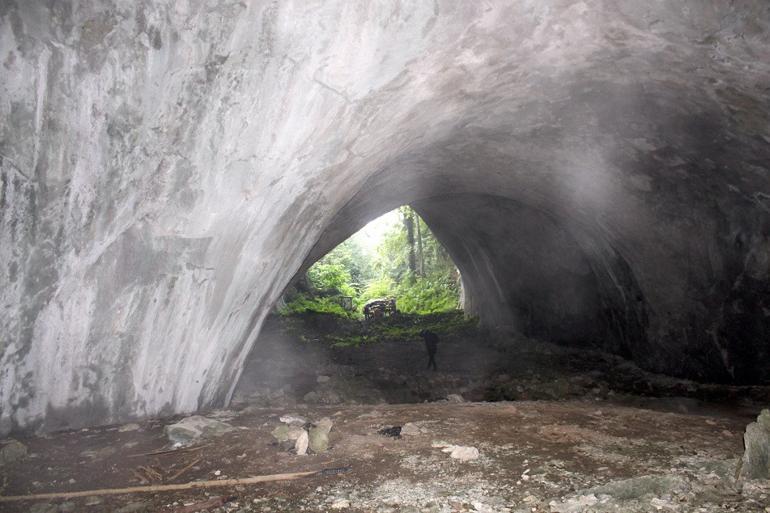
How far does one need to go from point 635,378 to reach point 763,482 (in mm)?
4722

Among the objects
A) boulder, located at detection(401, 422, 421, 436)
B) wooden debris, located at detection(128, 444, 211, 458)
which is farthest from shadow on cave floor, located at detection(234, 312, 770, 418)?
wooden debris, located at detection(128, 444, 211, 458)

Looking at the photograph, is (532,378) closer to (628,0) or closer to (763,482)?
(763,482)

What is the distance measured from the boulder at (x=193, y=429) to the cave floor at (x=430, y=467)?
8 cm

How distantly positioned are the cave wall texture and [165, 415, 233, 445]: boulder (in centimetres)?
34

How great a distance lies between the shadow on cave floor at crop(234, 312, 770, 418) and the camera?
6.16 m

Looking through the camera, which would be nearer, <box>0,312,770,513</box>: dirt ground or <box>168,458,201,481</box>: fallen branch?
<box>0,312,770,513</box>: dirt ground

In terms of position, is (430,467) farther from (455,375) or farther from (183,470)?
(455,375)

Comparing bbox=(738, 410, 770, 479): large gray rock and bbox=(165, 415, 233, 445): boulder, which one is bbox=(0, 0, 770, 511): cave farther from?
bbox=(738, 410, 770, 479): large gray rock

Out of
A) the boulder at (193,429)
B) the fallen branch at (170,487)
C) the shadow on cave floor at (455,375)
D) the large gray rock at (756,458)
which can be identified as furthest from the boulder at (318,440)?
the shadow on cave floor at (455,375)

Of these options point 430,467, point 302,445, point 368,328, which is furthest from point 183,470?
point 368,328

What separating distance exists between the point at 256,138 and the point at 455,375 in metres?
6.57

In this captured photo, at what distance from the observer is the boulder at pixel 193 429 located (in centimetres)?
354

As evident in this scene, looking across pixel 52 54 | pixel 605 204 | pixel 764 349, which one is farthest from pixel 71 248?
pixel 764 349

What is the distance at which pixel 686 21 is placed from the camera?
3438 mm
